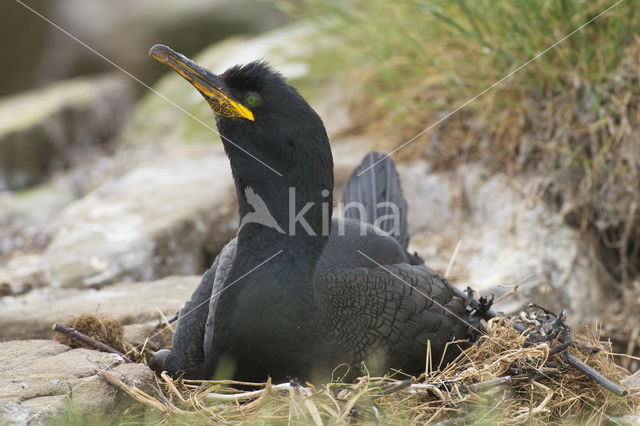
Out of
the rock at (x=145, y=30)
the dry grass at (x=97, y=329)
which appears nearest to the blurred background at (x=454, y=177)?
the dry grass at (x=97, y=329)

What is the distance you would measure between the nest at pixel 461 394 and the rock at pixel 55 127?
243 inches

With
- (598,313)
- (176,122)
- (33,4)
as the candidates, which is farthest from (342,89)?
(33,4)

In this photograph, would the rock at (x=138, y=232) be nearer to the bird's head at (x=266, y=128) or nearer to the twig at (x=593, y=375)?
the bird's head at (x=266, y=128)

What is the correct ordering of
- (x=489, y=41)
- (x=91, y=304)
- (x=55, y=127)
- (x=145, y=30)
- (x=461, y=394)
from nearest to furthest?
1. (x=461, y=394)
2. (x=91, y=304)
3. (x=489, y=41)
4. (x=55, y=127)
5. (x=145, y=30)

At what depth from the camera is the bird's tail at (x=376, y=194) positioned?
4.06 meters

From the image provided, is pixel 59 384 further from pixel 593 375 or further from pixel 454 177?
pixel 454 177

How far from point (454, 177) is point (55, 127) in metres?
5.37

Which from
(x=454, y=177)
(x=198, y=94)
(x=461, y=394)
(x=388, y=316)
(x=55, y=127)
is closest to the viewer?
(x=461, y=394)

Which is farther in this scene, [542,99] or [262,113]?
[542,99]

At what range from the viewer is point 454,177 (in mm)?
5473

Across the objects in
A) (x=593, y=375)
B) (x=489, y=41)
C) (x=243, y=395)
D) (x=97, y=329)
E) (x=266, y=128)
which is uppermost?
(x=489, y=41)

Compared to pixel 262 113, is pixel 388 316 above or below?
below

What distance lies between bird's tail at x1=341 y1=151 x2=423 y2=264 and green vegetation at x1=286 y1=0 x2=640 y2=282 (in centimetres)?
106

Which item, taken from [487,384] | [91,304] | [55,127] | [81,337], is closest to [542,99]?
[487,384]
